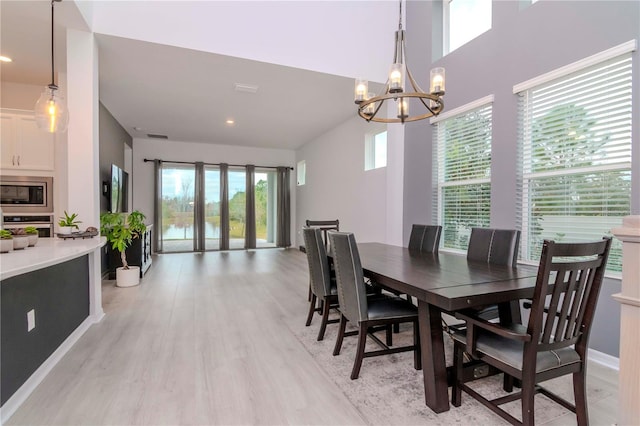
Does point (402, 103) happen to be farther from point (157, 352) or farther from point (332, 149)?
point (332, 149)

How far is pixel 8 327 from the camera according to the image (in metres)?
1.77

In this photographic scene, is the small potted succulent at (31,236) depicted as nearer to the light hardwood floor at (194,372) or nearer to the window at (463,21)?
the light hardwood floor at (194,372)

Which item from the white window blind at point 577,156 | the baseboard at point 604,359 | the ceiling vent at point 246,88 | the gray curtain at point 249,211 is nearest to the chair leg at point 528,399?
the baseboard at point 604,359

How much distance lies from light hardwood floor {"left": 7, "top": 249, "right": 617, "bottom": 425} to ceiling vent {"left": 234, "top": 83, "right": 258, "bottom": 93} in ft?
9.70

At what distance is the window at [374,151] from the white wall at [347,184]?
0.34ft

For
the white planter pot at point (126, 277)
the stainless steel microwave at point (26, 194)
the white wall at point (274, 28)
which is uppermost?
the white wall at point (274, 28)

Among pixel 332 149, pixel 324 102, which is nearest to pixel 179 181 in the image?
pixel 332 149

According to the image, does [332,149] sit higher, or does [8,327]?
[332,149]

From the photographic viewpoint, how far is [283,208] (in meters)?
8.99

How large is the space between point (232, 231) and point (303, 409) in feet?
23.9

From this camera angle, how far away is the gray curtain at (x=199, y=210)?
8.15 metres

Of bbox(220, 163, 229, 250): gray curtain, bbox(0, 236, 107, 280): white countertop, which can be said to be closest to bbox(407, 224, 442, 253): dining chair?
bbox(0, 236, 107, 280): white countertop

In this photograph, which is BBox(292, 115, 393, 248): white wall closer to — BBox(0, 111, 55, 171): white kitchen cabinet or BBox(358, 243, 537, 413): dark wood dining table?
BBox(358, 243, 537, 413): dark wood dining table

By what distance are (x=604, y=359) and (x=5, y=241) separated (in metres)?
4.42
